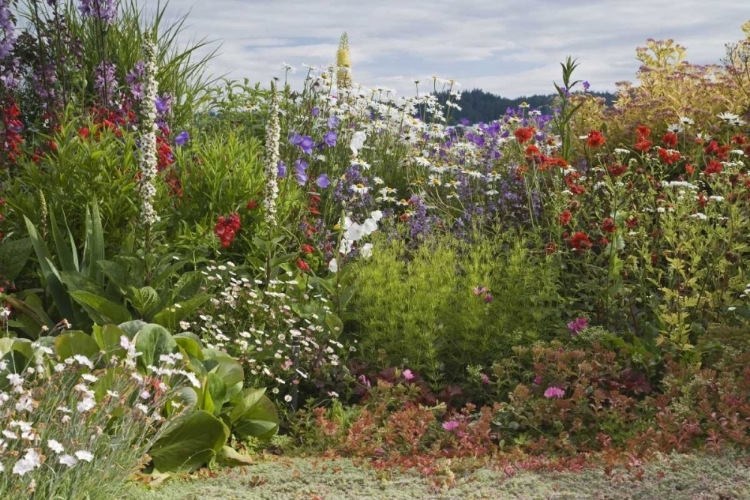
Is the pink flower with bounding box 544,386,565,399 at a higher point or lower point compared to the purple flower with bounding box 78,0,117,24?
lower

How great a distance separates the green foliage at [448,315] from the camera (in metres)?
5.20

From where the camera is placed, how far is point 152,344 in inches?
154

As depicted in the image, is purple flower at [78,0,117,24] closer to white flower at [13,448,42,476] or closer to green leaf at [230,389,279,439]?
green leaf at [230,389,279,439]

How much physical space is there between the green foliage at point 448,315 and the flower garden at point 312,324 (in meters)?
0.02

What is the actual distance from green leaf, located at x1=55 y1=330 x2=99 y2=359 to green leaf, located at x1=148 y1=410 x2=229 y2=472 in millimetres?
527

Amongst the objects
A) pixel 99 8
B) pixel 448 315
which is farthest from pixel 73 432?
pixel 99 8

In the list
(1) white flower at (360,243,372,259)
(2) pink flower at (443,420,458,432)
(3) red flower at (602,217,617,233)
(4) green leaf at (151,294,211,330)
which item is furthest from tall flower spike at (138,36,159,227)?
Result: (3) red flower at (602,217,617,233)

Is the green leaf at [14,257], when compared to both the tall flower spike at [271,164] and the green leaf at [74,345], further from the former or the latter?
the green leaf at [74,345]

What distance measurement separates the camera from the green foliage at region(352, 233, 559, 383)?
17.0 ft

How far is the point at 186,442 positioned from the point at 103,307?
1279 millimetres

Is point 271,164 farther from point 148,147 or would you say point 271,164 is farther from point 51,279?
point 51,279

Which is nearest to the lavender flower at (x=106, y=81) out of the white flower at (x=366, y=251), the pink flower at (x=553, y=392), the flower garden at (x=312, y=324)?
the flower garden at (x=312, y=324)

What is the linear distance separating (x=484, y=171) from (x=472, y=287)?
12.0 ft

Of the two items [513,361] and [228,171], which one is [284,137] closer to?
[228,171]
